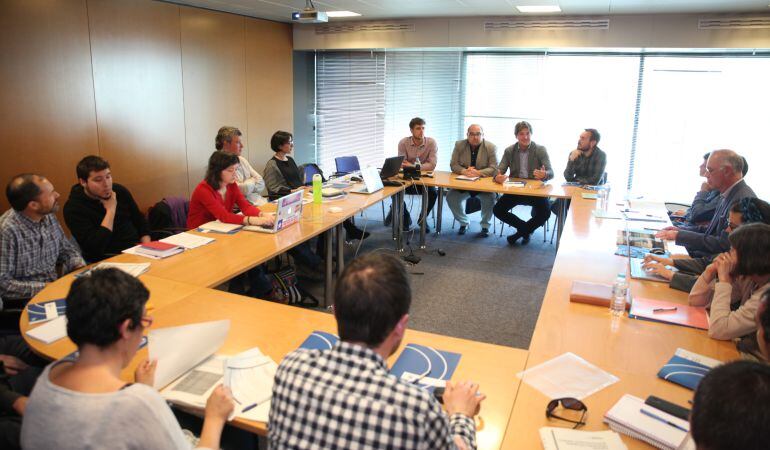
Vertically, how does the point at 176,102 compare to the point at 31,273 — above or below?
above

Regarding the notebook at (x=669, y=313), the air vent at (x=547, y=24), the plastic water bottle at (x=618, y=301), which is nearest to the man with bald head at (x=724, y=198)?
the notebook at (x=669, y=313)

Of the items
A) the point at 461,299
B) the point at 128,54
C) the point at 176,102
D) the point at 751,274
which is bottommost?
the point at 461,299

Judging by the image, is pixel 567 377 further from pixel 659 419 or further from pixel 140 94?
pixel 140 94

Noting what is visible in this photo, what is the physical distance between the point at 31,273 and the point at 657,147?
7.14 meters

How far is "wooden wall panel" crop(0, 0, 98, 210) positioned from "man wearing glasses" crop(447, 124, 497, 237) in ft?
12.7

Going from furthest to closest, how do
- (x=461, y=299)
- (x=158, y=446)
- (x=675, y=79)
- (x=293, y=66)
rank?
(x=293, y=66), (x=675, y=79), (x=461, y=299), (x=158, y=446)

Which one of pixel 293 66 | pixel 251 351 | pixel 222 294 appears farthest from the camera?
pixel 293 66

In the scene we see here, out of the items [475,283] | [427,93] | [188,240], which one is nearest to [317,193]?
[188,240]

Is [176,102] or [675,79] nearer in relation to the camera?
[176,102]

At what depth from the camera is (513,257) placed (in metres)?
5.94

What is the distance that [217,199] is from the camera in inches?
161

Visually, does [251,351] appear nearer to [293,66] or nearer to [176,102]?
[176,102]

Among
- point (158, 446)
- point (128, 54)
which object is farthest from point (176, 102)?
point (158, 446)

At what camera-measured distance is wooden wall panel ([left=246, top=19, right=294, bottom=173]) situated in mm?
7430
